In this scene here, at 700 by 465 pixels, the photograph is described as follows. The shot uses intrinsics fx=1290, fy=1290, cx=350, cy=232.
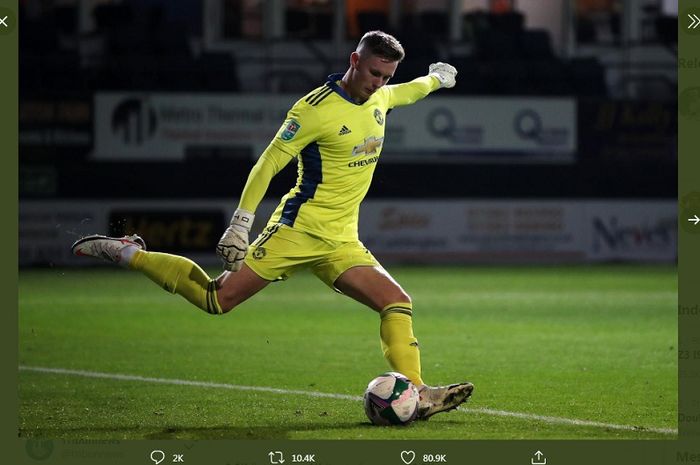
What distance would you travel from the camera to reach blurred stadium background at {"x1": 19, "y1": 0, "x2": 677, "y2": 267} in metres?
23.3

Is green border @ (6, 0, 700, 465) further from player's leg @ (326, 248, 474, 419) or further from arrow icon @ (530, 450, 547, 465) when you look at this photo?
player's leg @ (326, 248, 474, 419)

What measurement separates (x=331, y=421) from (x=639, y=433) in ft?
6.10

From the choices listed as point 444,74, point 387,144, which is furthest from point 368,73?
point 387,144

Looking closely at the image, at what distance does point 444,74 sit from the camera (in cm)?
962

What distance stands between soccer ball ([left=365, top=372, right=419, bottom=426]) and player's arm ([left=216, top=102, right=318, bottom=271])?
112 cm

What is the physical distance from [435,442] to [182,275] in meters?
2.61

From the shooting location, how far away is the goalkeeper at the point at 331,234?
7.89 metres

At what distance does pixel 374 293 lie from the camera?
813cm

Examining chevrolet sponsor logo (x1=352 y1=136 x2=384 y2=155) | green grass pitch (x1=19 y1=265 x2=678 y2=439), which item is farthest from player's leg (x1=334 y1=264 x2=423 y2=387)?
chevrolet sponsor logo (x1=352 y1=136 x2=384 y2=155)

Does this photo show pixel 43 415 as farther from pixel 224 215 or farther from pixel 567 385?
pixel 224 215

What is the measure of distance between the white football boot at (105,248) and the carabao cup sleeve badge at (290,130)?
1.31 metres

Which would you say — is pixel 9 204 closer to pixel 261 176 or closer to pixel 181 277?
pixel 261 176
